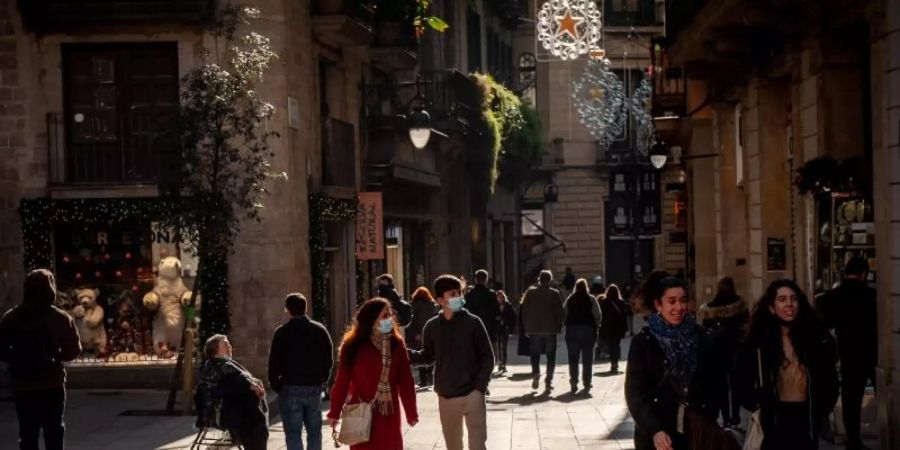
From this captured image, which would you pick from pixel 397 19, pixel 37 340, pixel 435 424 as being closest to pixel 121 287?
pixel 435 424

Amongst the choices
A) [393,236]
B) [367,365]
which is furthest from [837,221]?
[393,236]

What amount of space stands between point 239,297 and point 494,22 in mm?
27447

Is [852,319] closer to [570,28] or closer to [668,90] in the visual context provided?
[570,28]

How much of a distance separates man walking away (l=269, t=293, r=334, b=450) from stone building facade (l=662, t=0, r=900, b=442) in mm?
4971

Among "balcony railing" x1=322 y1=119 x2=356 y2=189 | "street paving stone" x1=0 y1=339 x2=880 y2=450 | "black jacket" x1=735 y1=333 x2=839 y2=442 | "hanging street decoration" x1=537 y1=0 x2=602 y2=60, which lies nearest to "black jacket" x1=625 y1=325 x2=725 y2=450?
"black jacket" x1=735 y1=333 x2=839 y2=442

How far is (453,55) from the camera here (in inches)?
1588

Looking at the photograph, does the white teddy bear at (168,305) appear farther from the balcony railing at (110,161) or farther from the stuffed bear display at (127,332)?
the balcony railing at (110,161)

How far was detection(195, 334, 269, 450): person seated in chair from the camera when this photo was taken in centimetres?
1274

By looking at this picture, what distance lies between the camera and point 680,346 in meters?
9.28

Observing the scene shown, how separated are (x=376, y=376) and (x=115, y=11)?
12362 millimetres

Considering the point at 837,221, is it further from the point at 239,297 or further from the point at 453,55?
the point at 453,55

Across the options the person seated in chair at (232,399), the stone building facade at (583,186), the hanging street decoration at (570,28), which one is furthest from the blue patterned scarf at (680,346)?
the stone building facade at (583,186)

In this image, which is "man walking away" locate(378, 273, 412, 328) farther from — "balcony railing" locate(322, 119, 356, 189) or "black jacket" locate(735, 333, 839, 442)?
"black jacket" locate(735, 333, 839, 442)

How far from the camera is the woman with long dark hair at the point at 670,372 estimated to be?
920 centimetres
